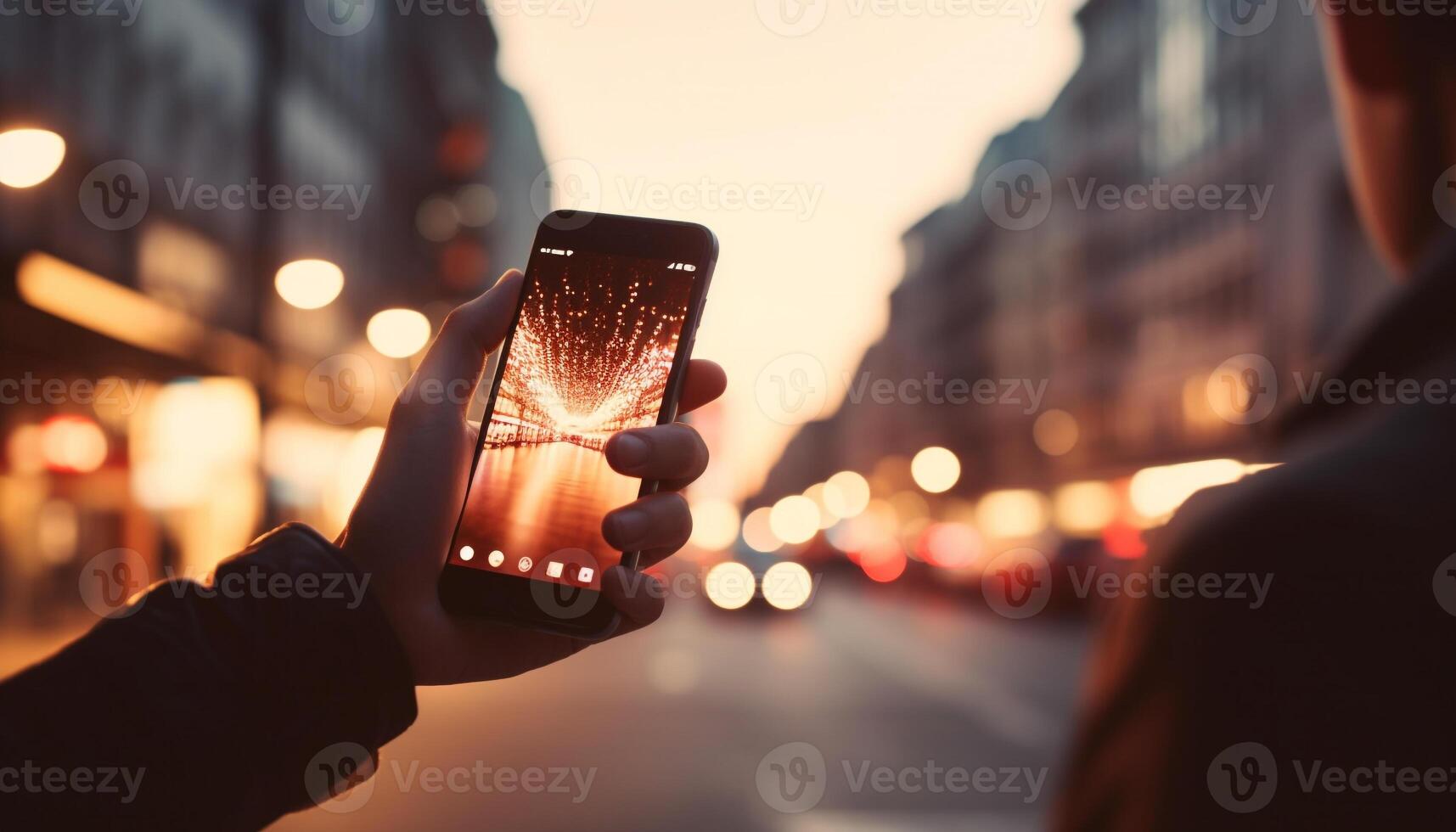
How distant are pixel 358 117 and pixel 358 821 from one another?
87.5ft

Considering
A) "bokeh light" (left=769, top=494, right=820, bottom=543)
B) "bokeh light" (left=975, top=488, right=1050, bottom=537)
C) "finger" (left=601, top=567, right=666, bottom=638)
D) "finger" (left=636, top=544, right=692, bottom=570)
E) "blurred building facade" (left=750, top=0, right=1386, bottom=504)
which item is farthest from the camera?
"bokeh light" (left=975, top=488, right=1050, bottom=537)

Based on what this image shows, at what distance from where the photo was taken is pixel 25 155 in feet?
43.3

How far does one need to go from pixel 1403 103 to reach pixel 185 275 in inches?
873

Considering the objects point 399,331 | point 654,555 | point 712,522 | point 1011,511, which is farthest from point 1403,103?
point 1011,511

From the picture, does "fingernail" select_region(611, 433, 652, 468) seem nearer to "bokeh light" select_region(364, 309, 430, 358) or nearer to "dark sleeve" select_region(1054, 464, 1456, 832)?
"dark sleeve" select_region(1054, 464, 1456, 832)

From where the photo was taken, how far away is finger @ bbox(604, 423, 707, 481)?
1.98 m

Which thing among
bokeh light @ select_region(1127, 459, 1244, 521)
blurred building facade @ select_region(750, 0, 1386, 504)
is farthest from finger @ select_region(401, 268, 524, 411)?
bokeh light @ select_region(1127, 459, 1244, 521)

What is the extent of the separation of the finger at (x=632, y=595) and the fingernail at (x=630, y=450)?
0.19 m

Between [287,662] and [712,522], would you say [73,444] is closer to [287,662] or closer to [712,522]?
[712,522]

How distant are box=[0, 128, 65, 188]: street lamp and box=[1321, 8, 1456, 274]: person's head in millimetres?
14441

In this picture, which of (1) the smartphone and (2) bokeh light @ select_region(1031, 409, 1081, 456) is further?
(2) bokeh light @ select_region(1031, 409, 1081, 456)

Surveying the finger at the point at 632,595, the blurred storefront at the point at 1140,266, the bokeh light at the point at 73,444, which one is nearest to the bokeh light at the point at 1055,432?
the blurred storefront at the point at 1140,266

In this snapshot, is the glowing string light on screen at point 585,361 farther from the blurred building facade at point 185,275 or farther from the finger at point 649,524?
the blurred building facade at point 185,275

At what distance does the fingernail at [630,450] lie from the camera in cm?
198
